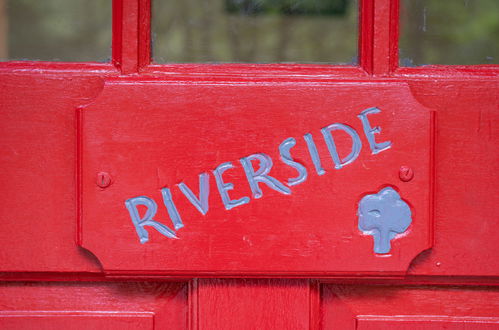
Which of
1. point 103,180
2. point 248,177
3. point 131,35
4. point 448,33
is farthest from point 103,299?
point 448,33

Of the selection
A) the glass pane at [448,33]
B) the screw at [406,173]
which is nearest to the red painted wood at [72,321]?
the screw at [406,173]

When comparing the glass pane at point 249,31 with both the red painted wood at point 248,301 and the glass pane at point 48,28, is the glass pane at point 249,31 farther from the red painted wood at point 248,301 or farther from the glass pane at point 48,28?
the red painted wood at point 248,301

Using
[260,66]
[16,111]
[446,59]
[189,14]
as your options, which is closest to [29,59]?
[16,111]

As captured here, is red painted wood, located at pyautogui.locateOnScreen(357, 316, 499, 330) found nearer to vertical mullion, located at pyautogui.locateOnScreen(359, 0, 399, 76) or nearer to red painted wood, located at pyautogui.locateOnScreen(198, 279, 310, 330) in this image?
red painted wood, located at pyautogui.locateOnScreen(198, 279, 310, 330)

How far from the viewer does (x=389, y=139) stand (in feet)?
2.99

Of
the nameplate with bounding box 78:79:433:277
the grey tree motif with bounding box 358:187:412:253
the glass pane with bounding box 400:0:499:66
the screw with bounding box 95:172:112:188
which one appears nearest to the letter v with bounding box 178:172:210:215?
the nameplate with bounding box 78:79:433:277

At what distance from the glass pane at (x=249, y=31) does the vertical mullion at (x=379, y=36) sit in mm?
33

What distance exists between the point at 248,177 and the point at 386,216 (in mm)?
218

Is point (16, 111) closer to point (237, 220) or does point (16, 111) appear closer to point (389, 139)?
point (237, 220)

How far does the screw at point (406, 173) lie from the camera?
0.91m

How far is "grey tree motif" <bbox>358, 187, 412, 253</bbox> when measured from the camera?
91 centimetres

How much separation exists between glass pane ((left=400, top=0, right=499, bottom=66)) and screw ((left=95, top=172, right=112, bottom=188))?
501mm

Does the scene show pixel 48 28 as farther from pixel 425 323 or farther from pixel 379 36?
pixel 425 323

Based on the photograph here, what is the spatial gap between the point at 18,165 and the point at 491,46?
0.79 m
